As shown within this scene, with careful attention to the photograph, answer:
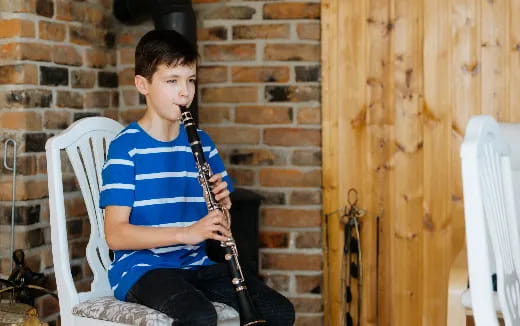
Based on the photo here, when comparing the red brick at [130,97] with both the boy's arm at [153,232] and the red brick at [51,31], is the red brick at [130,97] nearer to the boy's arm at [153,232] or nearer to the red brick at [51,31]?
the red brick at [51,31]

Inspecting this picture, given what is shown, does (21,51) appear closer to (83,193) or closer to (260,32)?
(83,193)

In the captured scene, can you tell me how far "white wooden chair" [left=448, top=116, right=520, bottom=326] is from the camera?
1169mm

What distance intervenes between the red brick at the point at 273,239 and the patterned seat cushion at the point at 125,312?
42.0 inches

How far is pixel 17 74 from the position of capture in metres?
2.50

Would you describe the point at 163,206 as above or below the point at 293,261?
above

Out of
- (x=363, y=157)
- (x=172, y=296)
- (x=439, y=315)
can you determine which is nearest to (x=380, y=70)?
(x=363, y=157)

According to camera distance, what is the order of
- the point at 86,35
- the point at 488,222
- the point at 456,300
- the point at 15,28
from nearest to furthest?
the point at 488,222
the point at 456,300
the point at 15,28
the point at 86,35

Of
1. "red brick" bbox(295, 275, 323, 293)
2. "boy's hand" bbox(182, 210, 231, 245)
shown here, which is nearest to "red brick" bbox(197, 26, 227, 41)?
"red brick" bbox(295, 275, 323, 293)

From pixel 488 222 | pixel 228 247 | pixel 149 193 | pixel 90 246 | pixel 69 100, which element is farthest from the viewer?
pixel 69 100

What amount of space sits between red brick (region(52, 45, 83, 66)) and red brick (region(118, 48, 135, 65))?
31cm

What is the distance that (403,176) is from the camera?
2.92m

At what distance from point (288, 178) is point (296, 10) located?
685mm

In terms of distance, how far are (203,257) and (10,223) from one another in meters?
0.80

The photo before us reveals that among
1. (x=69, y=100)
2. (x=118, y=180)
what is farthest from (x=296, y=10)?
(x=118, y=180)
